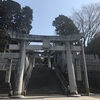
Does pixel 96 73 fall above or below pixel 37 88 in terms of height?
above

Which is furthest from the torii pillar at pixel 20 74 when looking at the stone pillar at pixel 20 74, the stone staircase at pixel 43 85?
the stone staircase at pixel 43 85

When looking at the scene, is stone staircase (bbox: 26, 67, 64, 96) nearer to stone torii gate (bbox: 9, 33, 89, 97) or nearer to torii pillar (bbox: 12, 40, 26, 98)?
torii pillar (bbox: 12, 40, 26, 98)

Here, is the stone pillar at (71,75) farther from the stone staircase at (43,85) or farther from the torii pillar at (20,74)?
the torii pillar at (20,74)

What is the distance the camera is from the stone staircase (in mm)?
15898

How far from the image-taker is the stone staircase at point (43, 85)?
52.2 feet

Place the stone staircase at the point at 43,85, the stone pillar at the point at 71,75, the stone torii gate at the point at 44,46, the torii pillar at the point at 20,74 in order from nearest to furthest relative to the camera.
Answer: the torii pillar at the point at 20,74, the stone pillar at the point at 71,75, the stone torii gate at the point at 44,46, the stone staircase at the point at 43,85

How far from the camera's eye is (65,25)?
3700 cm

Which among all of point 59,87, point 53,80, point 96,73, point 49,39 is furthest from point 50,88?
point 96,73

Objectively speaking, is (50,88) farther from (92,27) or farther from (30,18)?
(30,18)

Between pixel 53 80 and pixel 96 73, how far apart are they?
20.0ft

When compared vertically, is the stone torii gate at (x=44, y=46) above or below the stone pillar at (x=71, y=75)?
above

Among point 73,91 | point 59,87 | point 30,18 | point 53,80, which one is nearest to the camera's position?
point 73,91

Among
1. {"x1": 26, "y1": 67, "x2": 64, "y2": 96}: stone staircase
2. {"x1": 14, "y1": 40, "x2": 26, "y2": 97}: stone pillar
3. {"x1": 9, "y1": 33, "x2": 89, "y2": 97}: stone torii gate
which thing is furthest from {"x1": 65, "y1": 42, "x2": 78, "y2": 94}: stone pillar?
{"x1": 14, "y1": 40, "x2": 26, "y2": 97}: stone pillar

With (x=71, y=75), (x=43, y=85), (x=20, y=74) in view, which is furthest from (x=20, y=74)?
(x=71, y=75)
